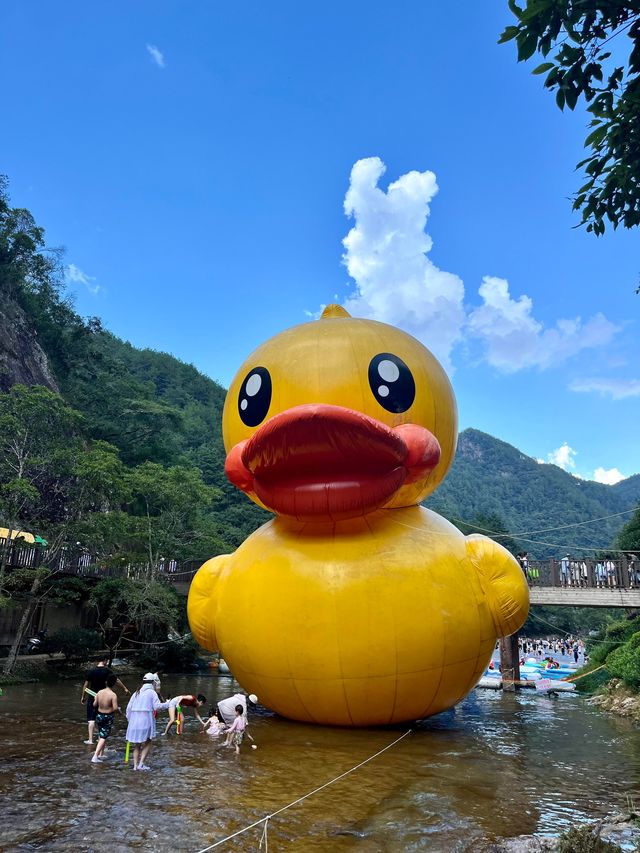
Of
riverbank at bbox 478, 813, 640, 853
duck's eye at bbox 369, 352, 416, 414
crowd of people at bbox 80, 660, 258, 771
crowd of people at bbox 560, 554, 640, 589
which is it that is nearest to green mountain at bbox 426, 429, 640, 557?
crowd of people at bbox 560, 554, 640, 589

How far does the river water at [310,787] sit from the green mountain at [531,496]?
7889 cm

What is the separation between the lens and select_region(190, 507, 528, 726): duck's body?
716 cm

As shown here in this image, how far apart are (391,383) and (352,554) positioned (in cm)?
226

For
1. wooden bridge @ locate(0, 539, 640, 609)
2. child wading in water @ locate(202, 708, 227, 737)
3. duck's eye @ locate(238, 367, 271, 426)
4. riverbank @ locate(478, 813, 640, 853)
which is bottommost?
child wading in water @ locate(202, 708, 227, 737)

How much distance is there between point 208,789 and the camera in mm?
5641

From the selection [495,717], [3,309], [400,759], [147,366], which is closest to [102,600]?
[495,717]

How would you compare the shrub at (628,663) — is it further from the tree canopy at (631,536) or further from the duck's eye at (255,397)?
the tree canopy at (631,536)

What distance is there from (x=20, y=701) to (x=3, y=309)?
22.9 m

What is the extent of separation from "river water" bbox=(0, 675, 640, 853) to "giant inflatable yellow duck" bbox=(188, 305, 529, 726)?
811 mm

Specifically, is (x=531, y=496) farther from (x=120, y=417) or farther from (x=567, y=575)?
(x=567, y=575)

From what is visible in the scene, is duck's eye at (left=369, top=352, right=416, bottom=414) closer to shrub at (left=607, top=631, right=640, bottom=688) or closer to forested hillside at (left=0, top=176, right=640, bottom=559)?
shrub at (left=607, top=631, right=640, bottom=688)

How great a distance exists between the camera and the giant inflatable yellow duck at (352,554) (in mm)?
7133

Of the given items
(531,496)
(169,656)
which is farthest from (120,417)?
(531,496)

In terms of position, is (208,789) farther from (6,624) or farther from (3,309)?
(3,309)
